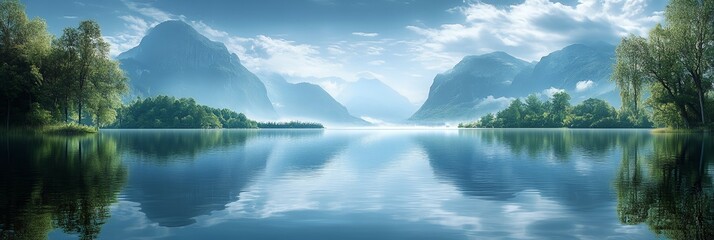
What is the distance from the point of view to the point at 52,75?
90.8m

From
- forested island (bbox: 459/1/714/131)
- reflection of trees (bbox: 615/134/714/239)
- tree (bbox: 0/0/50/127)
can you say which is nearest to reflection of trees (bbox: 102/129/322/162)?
tree (bbox: 0/0/50/127)

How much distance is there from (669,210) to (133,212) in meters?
16.1

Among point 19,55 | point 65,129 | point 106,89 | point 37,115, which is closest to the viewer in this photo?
point 19,55

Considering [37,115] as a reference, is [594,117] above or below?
above

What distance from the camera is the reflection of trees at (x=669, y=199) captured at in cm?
1320

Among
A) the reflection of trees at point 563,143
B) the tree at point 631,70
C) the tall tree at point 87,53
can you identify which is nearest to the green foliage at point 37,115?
the tall tree at point 87,53

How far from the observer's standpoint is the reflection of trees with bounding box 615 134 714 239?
520 inches

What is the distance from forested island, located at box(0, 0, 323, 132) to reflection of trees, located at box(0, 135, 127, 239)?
61.8 m

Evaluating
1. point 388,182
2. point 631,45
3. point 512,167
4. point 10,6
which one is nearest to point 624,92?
point 631,45

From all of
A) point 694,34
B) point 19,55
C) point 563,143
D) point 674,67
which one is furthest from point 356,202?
point 694,34

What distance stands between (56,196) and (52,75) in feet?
278

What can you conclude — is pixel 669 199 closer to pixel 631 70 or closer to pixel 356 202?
pixel 356 202

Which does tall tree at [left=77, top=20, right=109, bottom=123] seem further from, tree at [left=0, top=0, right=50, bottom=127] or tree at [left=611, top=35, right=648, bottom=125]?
tree at [left=611, top=35, right=648, bottom=125]

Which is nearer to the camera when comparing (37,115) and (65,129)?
(37,115)
